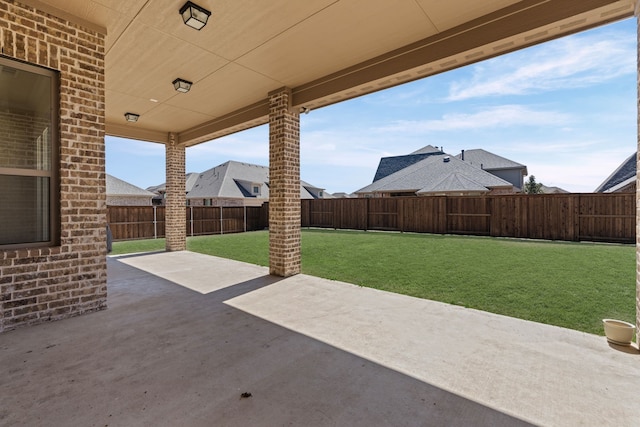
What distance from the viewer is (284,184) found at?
537 centimetres

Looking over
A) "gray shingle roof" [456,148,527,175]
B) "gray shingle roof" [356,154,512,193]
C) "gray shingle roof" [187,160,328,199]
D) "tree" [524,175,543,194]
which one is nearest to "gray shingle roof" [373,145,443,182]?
"gray shingle roof" [356,154,512,193]

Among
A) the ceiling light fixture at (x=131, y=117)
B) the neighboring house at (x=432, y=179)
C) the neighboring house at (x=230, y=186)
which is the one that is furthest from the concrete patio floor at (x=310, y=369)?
the neighboring house at (x=230, y=186)

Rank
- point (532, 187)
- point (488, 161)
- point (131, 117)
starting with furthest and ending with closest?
point (532, 187), point (488, 161), point (131, 117)

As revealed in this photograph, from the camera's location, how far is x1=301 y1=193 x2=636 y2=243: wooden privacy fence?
9.67 m

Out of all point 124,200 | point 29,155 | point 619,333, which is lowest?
point 619,333

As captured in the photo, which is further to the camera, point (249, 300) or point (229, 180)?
point (229, 180)

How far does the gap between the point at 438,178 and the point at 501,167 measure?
26.7 ft

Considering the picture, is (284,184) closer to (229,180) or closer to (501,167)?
(229,180)

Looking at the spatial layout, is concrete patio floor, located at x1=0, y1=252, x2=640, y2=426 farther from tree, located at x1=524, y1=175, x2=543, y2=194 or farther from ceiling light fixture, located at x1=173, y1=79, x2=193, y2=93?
tree, located at x1=524, y1=175, x2=543, y2=194

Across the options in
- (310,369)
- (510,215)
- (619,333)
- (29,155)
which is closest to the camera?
(310,369)

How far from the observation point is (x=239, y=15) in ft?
10.7

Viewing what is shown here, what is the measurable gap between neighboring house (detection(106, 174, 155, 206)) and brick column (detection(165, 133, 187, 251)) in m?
18.4

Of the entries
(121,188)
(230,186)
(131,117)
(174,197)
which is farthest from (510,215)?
(121,188)

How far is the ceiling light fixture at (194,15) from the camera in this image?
305 centimetres
